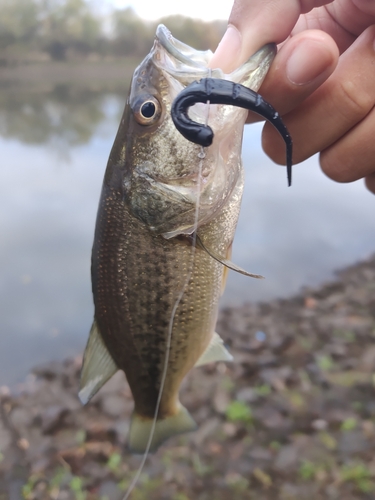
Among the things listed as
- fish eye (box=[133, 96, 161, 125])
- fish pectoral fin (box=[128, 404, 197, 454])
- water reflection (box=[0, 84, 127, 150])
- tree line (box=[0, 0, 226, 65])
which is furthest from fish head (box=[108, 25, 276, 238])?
tree line (box=[0, 0, 226, 65])

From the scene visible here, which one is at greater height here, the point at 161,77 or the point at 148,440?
the point at 161,77

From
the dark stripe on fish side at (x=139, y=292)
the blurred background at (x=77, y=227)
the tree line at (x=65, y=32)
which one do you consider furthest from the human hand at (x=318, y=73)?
the tree line at (x=65, y=32)

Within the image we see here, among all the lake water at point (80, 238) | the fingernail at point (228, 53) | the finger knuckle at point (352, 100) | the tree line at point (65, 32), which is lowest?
the lake water at point (80, 238)

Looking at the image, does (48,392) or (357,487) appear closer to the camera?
(357,487)

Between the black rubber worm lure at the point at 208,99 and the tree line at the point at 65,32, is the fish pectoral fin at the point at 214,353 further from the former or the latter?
the tree line at the point at 65,32

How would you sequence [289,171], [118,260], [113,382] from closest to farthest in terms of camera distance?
[289,171]
[118,260]
[113,382]

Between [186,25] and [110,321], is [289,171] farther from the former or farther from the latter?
[186,25]

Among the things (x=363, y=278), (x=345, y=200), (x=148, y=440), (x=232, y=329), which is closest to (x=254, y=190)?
(x=345, y=200)

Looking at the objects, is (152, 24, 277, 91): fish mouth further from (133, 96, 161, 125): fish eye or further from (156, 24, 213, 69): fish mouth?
(133, 96, 161, 125): fish eye
